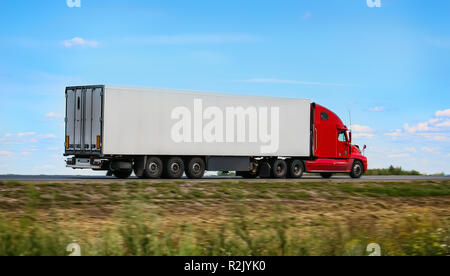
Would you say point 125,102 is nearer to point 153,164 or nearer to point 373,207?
point 153,164

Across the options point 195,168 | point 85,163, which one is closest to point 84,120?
point 85,163

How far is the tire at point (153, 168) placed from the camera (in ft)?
88.3

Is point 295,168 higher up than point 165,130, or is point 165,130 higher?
point 165,130

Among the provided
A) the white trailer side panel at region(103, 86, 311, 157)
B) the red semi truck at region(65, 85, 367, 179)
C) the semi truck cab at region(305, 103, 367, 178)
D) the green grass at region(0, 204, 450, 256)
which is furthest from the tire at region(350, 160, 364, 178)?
the green grass at region(0, 204, 450, 256)

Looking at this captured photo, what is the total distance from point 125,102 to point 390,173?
80.2 ft

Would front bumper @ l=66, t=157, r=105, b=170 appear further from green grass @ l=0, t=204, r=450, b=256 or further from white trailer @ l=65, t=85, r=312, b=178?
green grass @ l=0, t=204, r=450, b=256

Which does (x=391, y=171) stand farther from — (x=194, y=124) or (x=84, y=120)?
(x=84, y=120)

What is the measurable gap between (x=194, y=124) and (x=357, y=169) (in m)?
11.2

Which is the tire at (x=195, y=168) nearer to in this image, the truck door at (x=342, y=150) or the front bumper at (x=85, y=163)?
the front bumper at (x=85, y=163)

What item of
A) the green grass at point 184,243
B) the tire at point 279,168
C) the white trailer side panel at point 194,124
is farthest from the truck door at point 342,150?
the green grass at point 184,243

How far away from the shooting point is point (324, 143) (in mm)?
32344

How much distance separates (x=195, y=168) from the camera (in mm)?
28141

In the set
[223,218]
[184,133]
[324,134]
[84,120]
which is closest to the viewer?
[223,218]
